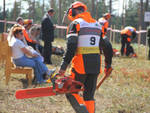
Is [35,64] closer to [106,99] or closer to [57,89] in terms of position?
[106,99]

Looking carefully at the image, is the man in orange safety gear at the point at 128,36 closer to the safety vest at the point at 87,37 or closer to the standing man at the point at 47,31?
the standing man at the point at 47,31

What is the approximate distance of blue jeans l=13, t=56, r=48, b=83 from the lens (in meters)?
7.02

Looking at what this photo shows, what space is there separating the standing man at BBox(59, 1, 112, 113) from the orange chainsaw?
9 cm

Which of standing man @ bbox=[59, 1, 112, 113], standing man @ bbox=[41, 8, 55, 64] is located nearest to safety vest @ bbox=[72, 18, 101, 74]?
standing man @ bbox=[59, 1, 112, 113]

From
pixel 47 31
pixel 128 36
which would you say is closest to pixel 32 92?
pixel 47 31

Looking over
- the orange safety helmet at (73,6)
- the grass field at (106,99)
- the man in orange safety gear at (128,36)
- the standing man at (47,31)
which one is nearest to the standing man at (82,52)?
the orange safety helmet at (73,6)

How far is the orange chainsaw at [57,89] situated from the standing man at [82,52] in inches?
3.4

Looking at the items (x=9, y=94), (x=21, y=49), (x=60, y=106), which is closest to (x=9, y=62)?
(x=21, y=49)

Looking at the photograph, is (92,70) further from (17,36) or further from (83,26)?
(17,36)

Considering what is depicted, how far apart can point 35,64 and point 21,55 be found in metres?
0.47

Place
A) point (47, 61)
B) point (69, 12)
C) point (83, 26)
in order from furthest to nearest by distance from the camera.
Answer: point (47, 61)
point (69, 12)
point (83, 26)

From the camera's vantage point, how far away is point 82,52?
3.88 metres

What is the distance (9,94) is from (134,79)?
392cm

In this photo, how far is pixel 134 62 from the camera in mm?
12180
